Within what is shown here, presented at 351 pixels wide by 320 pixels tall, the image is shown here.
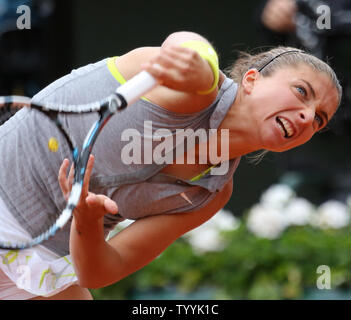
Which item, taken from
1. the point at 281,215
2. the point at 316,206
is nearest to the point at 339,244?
the point at 281,215

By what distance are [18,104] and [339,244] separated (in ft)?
6.84

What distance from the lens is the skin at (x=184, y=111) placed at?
78.6 inches

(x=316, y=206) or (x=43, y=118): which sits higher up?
(x=43, y=118)

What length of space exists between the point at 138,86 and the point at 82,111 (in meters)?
0.18

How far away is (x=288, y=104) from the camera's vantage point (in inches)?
85.8

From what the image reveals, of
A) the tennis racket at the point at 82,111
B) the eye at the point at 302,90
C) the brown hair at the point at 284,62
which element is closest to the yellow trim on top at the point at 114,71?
the tennis racket at the point at 82,111

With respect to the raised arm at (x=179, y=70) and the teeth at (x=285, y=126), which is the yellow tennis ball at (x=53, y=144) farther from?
the teeth at (x=285, y=126)

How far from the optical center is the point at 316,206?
460 cm

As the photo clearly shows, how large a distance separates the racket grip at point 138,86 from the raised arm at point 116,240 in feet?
0.72

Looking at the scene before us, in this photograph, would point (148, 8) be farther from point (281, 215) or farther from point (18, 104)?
point (18, 104)

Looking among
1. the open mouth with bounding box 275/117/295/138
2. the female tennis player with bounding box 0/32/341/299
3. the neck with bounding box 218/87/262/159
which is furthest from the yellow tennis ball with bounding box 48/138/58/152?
the open mouth with bounding box 275/117/295/138

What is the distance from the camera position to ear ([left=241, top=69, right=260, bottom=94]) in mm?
2238

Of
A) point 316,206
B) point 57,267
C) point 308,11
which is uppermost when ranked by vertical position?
point 308,11

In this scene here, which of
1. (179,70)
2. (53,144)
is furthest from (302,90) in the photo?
(53,144)
